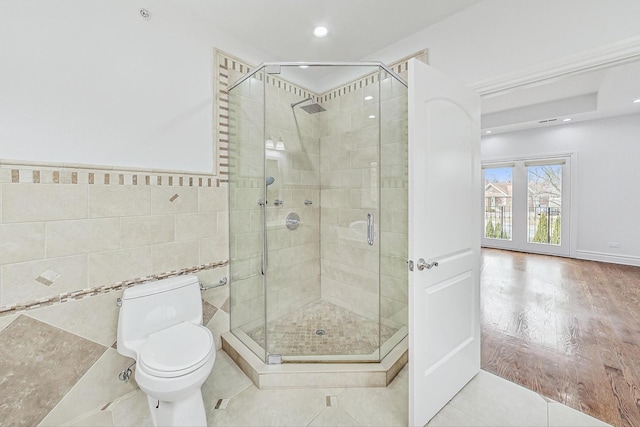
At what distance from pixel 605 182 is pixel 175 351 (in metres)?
6.77

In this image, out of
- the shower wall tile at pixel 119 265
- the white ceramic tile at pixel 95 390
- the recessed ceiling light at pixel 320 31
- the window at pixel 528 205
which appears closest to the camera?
the white ceramic tile at pixel 95 390

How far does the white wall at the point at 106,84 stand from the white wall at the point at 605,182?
6.18 meters

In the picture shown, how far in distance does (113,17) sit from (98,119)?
0.63 m

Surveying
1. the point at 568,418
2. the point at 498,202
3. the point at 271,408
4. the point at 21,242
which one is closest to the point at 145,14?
the point at 21,242

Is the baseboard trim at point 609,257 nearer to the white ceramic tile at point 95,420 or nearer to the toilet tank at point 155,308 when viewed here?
the toilet tank at point 155,308

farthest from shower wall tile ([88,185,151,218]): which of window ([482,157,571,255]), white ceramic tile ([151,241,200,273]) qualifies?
window ([482,157,571,255])

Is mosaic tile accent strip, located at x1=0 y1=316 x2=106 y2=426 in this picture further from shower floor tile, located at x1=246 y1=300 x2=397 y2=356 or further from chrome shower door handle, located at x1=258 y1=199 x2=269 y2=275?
chrome shower door handle, located at x1=258 y1=199 x2=269 y2=275

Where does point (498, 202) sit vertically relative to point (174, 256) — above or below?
above

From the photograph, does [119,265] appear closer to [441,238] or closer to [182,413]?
[182,413]

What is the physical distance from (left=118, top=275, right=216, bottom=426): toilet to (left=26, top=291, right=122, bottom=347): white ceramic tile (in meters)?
0.13

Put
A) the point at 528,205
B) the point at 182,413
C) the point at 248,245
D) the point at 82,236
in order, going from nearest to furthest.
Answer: the point at 182,413
the point at 82,236
the point at 248,245
the point at 528,205

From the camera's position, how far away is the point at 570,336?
2.36 m

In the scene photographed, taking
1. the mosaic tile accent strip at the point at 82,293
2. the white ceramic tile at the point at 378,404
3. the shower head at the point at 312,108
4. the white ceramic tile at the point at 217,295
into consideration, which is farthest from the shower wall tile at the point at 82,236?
the shower head at the point at 312,108

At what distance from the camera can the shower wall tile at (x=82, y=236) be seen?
1.46 meters
